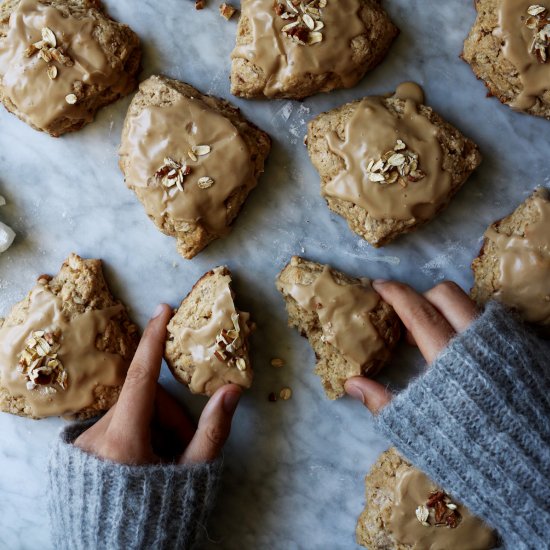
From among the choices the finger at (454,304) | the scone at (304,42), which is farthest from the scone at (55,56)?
the finger at (454,304)

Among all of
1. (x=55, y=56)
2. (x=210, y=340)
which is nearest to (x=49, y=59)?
(x=55, y=56)

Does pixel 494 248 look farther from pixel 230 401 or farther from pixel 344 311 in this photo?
pixel 230 401

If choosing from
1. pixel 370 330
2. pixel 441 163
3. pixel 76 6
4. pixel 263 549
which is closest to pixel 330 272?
pixel 370 330

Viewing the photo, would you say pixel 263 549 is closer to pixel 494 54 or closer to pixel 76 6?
pixel 494 54

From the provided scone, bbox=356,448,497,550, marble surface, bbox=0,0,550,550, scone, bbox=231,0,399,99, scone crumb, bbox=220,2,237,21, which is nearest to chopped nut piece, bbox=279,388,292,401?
marble surface, bbox=0,0,550,550

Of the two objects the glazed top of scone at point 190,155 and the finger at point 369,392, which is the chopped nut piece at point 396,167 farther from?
the finger at point 369,392

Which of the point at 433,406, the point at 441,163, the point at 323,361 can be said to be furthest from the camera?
the point at 323,361
